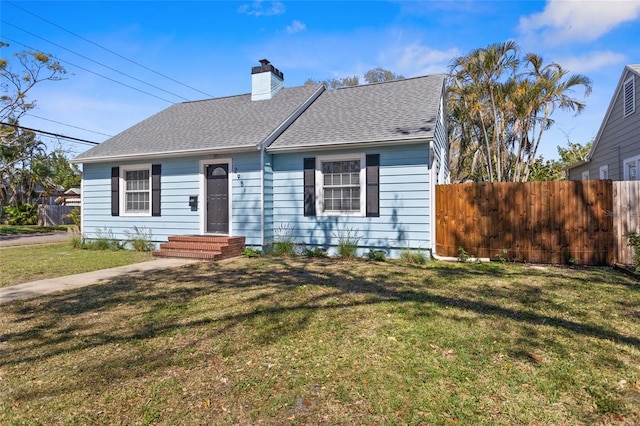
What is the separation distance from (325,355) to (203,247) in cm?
673

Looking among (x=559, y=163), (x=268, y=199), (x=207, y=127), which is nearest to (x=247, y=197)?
(x=268, y=199)

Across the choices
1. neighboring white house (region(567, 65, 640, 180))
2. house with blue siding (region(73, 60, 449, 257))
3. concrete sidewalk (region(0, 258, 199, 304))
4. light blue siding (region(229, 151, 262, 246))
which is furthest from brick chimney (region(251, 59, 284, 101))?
neighboring white house (region(567, 65, 640, 180))

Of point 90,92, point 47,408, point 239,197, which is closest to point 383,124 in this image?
point 239,197

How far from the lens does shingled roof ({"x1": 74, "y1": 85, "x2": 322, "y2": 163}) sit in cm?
1052

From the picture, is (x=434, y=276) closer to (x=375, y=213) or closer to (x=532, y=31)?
(x=375, y=213)

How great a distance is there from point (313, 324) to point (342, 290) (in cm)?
153

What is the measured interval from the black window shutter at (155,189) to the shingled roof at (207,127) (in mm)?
544

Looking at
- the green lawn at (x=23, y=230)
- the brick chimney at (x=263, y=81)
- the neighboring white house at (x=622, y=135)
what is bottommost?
the green lawn at (x=23, y=230)

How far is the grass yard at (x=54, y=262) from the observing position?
22.8 feet

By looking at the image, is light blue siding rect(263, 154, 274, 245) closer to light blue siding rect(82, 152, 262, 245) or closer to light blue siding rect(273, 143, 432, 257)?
light blue siding rect(82, 152, 262, 245)

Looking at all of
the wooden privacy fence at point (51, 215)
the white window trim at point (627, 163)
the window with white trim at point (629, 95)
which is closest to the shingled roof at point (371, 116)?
the window with white trim at point (629, 95)

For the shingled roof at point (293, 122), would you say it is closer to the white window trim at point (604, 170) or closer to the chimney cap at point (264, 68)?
the chimney cap at point (264, 68)

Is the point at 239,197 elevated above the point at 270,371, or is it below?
above

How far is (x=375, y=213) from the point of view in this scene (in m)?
9.06
